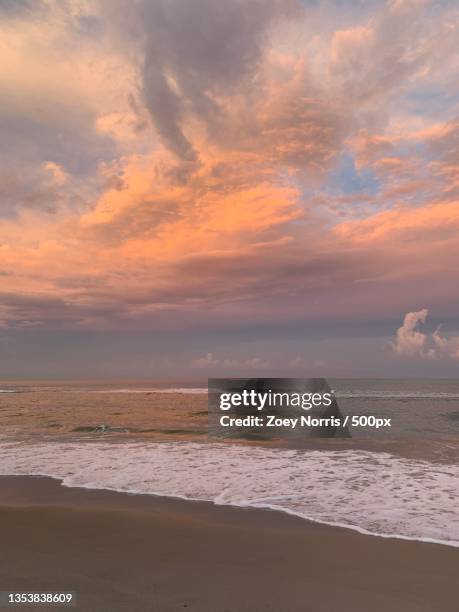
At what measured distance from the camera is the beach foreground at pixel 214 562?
15.9 feet

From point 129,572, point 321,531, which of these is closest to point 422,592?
point 321,531

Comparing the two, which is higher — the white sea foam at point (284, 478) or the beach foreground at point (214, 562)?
the beach foreground at point (214, 562)

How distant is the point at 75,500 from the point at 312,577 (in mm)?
5618

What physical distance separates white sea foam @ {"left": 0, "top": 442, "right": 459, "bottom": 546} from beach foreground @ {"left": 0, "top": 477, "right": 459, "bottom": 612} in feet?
2.68

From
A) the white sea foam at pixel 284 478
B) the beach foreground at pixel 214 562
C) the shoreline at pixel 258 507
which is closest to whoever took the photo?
the beach foreground at pixel 214 562

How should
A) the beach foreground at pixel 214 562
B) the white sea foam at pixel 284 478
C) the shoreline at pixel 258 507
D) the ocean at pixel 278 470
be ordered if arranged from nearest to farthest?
1. the beach foreground at pixel 214 562
2. the shoreline at pixel 258 507
3. the white sea foam at pixel 284 478
4. the ocean at pixel 278 470

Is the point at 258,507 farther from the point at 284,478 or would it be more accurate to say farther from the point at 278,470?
the point at 278,470

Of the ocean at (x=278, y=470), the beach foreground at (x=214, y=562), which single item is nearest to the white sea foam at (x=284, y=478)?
the ocean at (x=278, y=470)

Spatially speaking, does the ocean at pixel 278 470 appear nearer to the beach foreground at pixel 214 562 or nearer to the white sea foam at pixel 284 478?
the white sea foam at pixel 284 478

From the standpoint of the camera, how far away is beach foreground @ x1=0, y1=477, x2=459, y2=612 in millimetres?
4832

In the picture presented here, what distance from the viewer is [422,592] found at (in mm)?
5082

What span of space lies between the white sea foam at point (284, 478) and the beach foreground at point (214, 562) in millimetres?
816

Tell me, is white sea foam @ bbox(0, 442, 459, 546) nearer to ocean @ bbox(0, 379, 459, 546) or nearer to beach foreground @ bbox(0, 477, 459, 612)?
ocean @ bbox(0, 379, 459, 546)

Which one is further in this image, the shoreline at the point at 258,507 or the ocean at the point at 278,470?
the ocean at the point at 278,470
